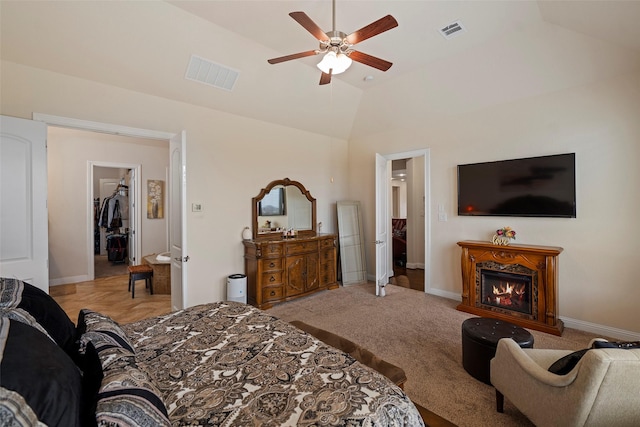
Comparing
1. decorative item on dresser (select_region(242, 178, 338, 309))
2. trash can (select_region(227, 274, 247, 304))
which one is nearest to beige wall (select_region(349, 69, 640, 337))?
decorative item on dresser (select_region(242, 178, 338, 309))

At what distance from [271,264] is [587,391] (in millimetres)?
3467

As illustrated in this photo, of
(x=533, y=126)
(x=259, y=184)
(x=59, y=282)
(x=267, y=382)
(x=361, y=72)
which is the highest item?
(x=361, y=72)

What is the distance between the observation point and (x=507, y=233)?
3.76 metres

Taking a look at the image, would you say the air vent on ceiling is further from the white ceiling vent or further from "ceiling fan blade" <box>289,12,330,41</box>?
the white ceiling vent

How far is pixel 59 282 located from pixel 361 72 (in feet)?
21.2

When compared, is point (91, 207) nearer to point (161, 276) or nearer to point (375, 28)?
point (161, 276)

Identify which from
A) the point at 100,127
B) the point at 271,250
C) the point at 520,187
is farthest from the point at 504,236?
the point at 100,127

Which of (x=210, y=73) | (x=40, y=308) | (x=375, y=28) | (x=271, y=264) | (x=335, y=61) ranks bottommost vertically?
(x=271, y=264)

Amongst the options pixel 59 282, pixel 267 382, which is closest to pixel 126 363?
pixel 267 382

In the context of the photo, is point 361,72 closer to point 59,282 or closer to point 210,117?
point 210,117

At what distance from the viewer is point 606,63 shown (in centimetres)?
305

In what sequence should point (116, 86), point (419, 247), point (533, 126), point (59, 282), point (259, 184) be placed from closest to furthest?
point (116, 86), point (533, 126), point (259, 184), point (59, 282), point (419, 247)

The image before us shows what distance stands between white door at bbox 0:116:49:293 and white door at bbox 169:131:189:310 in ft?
3.81

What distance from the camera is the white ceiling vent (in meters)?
3.34
